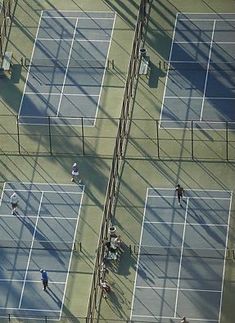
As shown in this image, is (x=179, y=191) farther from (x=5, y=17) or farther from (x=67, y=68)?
(x=5, y=17)

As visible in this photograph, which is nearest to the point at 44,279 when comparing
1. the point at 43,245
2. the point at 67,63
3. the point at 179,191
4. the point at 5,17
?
the point at 43,245

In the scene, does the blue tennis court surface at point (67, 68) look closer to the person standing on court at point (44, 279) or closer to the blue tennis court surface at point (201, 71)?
the blue tennis court surface at point (201, 71)

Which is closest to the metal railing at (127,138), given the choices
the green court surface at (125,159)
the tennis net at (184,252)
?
the green court surface at (125,159)

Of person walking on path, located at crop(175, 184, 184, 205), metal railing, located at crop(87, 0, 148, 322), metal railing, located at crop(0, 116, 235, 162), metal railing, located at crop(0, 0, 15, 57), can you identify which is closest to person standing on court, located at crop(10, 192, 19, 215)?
metal railing, located at crop(0, 116, 235, 162)

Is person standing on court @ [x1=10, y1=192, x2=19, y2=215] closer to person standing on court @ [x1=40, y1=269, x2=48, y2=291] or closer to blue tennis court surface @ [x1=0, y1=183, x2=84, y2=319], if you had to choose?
blue tennis court surface @ [x1=0, y1=183, x2=84, y2=319]

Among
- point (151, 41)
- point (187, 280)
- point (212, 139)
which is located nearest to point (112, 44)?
point (151, 41)
